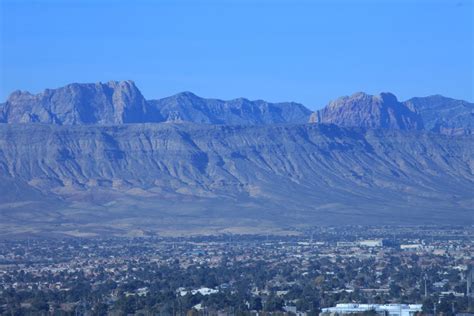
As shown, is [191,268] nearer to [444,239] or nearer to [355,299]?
[355,299]

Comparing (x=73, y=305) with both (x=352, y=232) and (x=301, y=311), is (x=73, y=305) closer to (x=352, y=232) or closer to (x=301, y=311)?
(x=301, y=311)

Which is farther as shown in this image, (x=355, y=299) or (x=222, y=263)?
(x=222, y=263)

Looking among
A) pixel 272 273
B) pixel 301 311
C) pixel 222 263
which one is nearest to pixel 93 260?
pixel 222 263

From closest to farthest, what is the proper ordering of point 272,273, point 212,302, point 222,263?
point 212,302 < point 272,273 < point 222,263

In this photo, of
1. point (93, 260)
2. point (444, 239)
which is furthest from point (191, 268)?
point (444, 239)

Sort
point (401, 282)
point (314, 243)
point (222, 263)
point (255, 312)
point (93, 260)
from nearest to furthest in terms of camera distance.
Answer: point (255, 312)
point (401, 282)
point (222, 263)
point (93, 260)
point (314, 243)

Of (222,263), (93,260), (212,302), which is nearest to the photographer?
(212,302)
